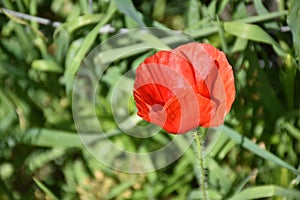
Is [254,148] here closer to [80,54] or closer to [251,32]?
[251,32]

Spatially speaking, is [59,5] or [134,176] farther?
[59,5]

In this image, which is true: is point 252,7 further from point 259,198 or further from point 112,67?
point 259,198

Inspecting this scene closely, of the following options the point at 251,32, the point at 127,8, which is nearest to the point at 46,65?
the point at 127,8

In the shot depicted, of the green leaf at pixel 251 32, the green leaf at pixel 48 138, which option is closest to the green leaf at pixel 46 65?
the green leaf at pixel 48 138

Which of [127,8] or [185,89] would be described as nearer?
[185,89]

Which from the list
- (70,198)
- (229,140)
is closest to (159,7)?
(229,140)

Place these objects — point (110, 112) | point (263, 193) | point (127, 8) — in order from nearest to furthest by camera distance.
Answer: point (263, 193) < point (127, 8) < point (110, 112)
